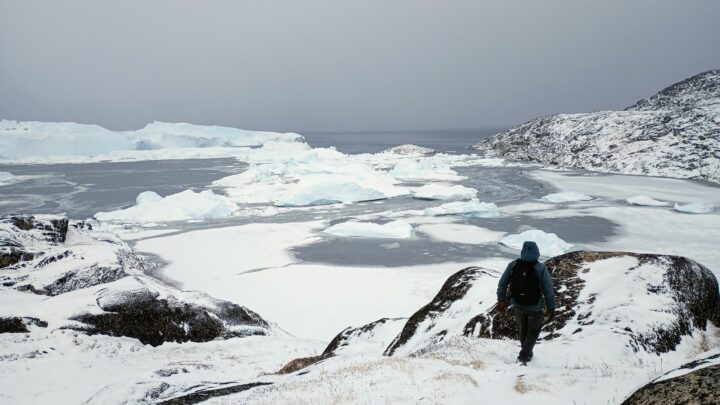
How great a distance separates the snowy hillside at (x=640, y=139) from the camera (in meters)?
57.3

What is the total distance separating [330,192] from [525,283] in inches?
1413

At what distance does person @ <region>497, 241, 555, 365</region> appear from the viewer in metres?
6.16

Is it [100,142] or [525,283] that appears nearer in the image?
[525,283]

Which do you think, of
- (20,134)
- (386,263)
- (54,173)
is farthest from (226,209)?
(20,134)

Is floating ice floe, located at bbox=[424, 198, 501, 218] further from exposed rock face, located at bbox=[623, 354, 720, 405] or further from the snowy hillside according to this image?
the snowy hillside

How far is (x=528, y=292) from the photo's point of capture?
6.19 metres

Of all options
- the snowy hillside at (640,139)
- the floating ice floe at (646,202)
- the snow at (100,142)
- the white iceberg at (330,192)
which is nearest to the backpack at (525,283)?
the white iceberg at (330,192)

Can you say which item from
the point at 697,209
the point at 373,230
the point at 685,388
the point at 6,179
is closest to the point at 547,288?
the point at 685,388

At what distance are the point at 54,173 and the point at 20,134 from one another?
3092cm

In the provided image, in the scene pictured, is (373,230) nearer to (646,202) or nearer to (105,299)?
(105,299)

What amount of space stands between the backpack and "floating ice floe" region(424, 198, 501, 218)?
2749cm

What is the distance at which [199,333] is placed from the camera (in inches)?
551

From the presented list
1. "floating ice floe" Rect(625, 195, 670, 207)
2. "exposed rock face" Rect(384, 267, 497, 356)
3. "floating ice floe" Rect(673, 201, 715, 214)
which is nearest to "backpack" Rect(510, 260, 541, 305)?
"exposed rock face" Rect(384, 267, 497, 356)

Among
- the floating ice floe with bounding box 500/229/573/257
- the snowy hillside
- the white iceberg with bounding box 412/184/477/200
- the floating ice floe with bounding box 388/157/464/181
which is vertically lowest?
the floating ice floe with bounding box 500/229/573/257
